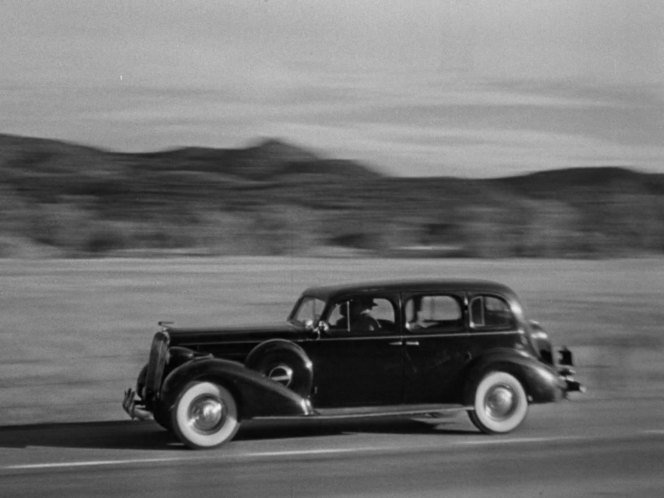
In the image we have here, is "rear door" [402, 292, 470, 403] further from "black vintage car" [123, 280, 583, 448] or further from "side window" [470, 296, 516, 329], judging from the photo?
"side window" [470, 296, 516, 329]

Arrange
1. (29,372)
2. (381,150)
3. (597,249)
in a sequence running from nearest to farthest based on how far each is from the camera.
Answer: (29,372) → (381,150) → (597,249)

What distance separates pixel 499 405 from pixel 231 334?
7.17ft

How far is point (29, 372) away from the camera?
10.1 metres

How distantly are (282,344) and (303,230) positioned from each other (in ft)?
11.7

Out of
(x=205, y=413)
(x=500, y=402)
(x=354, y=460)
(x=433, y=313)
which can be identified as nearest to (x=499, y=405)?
(x=500, y=402)

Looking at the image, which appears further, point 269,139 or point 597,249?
point 597,249

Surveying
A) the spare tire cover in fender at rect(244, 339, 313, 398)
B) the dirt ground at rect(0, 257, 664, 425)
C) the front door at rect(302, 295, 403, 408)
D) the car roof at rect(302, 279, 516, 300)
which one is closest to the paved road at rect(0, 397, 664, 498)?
the front door at rect(302, 295, 403, 408)

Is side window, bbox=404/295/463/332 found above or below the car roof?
below

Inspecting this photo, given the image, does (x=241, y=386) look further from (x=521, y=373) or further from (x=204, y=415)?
(x=521, y=373)

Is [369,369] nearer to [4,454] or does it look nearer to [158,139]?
[4,454]

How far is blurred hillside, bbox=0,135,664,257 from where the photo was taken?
35.4 ft

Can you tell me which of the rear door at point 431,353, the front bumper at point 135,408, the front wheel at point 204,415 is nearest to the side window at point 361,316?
the rear door at point 431,353

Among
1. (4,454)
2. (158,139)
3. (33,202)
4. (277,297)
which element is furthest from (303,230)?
(4,454)

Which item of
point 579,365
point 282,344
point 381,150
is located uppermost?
point 381,150
